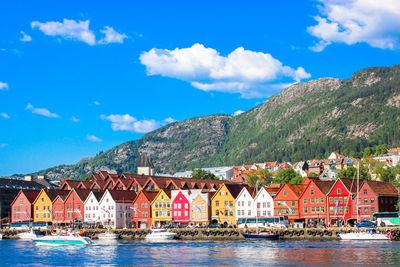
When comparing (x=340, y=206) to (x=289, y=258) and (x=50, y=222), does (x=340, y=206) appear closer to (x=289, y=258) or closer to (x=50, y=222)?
(x=289, y=258)

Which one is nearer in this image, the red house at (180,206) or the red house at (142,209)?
the red house at (180,206)

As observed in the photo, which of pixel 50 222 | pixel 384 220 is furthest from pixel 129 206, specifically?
pixel 384 220

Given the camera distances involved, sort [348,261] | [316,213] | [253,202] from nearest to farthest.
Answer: [348,261], [316,213], [253,202]

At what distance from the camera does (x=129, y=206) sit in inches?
6324

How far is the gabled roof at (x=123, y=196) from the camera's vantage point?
518 feet

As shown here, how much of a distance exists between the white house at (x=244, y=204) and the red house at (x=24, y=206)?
67374mm

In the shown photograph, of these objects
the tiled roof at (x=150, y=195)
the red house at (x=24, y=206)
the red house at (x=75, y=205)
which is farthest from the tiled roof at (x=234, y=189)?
the red house at (x=24, y=206)

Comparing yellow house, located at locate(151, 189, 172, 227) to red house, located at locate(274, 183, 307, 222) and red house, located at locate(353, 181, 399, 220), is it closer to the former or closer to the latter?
red house, located at locate(274, 183, 307, 222)

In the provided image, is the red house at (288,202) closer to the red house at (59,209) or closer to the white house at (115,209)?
the white house at (115,209)

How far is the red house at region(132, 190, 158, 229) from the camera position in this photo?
154375 mm

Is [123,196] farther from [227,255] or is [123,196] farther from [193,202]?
[227,255]

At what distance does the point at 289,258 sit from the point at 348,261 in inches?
334

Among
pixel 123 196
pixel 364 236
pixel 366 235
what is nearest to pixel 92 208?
pixel 123 196

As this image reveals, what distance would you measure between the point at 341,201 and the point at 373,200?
779cm
